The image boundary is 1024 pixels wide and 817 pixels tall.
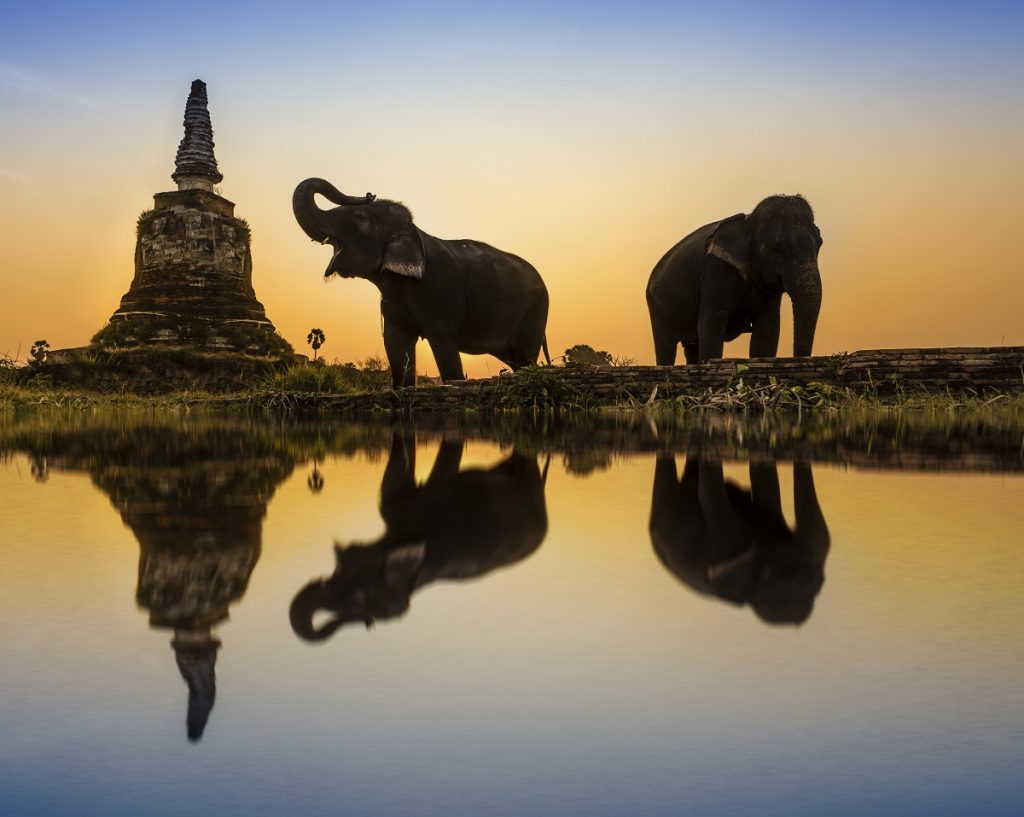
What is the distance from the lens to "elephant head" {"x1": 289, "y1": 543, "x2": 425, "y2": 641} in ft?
5.09

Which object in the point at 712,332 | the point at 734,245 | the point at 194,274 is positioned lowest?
the point at 712,332

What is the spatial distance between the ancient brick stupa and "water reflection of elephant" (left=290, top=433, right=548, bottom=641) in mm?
19657

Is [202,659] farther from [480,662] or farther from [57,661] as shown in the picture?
[480,662]

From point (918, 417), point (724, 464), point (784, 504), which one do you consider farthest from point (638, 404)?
point (784, 504)

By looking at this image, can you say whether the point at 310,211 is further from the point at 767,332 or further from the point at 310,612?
the point at 310,612

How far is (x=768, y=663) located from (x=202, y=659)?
719 mm

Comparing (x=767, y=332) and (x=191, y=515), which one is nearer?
(x=191, y=515)

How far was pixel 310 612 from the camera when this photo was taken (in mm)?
1599

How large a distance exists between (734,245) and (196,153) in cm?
1785

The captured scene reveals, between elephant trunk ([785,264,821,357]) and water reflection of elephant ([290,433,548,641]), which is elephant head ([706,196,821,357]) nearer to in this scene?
elephant trunk ([785,264,821,357])

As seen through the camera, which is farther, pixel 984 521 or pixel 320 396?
pixel 320 396

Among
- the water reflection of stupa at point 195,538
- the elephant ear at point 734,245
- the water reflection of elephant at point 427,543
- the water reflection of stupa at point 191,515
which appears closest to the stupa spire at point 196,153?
the elephant ear at point 734,245

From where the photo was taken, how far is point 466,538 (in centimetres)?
232

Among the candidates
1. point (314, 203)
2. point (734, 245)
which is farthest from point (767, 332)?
point (314, 203)
